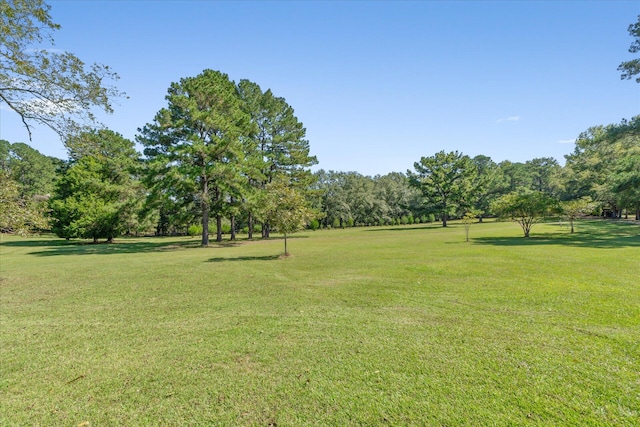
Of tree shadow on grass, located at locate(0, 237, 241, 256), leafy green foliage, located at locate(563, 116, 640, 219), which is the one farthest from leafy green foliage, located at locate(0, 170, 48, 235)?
leafy green foliage, located at locate(563, 116, 640, 219)

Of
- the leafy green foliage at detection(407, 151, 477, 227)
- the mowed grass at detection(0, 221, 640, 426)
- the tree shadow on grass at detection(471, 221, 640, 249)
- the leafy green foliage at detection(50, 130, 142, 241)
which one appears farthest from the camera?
the leafy green foliage at detection(407, 151, 477, 227)

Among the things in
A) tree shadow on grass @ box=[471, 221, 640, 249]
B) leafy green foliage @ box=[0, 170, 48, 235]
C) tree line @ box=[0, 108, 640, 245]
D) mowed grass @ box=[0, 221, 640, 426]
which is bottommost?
mowed grass @ box=[0, 221, 640, 426]

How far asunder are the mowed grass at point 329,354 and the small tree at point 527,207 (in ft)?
52.9

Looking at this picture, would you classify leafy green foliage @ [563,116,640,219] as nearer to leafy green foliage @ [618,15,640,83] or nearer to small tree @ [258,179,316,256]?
leafy green foliage @ [618,15,640,83]

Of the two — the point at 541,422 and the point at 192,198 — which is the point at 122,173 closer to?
the point at 192,198

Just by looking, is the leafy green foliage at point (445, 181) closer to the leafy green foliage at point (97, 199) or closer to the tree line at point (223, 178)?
the tree line at point (223, 178)

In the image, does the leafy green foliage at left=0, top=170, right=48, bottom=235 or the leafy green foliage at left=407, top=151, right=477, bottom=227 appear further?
the leafy green foliage at left=407, top=151, right=477, bottom=227

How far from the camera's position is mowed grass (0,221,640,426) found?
3.35m

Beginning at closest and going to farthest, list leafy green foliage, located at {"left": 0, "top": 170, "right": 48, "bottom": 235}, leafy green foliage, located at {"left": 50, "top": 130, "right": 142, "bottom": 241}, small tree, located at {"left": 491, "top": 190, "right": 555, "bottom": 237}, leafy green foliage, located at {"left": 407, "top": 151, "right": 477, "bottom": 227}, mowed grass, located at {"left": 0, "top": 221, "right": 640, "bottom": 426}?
mowed grass, located at {"left": 0, "top": 221, "right": 640, "bottom": 426} → leafy green foliage, located at {"left": 0, "top": 170, "right": 48, "bottom": 235} → small tree, located at {"left": 491, "top": 190, "right": 555, "bottom": 237} → leafy green foliage, located at {"left": 50, "top": 130, "right": 142, "bottom": 241} → leafy green foliage, located at {"left": 407, "top": 151, "right": 477, "bottom": 227}

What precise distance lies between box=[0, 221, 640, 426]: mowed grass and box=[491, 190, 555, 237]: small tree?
52.9 ft

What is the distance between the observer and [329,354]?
4719 millimetres

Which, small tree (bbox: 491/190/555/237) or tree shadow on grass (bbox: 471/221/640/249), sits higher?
small tree (bbox: 491/190/555/237)

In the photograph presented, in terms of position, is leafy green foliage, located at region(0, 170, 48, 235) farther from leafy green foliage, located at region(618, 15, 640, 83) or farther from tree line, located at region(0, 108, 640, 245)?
leafy green foliage, located at region(618, 15, 640, 83)

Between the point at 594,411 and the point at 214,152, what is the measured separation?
87.5ft
